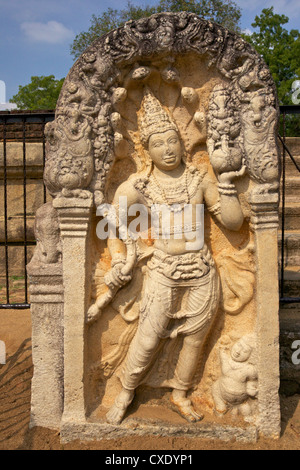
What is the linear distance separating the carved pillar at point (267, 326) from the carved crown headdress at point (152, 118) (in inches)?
32.7

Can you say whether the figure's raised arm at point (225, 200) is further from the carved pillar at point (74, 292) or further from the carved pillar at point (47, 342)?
the carved pillar at point (47, 342)

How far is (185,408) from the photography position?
2.94 meters

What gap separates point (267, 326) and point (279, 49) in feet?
49.0

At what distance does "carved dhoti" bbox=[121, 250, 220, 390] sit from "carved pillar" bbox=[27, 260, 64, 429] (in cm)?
50

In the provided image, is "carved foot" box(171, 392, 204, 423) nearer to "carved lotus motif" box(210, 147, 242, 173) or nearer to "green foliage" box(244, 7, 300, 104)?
"carved lotus motif" box(210, 147, 242, 173)

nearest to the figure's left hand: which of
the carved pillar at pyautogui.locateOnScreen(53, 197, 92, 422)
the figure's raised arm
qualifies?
the figure's raised arm

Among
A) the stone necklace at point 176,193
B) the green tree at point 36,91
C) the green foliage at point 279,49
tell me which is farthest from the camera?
the green tree at point 36,91

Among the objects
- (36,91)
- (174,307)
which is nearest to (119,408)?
(174,307)

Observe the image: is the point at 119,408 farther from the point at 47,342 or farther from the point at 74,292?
the point at 74,292

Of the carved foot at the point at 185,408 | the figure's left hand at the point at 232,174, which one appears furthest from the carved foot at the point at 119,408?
→ the figure's left hand at the point at 232,174

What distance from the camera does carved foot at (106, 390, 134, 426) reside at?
2.85 metres

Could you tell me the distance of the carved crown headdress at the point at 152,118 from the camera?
2.79 meters

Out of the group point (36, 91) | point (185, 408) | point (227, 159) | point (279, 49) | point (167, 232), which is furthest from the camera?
point (36, 91)
